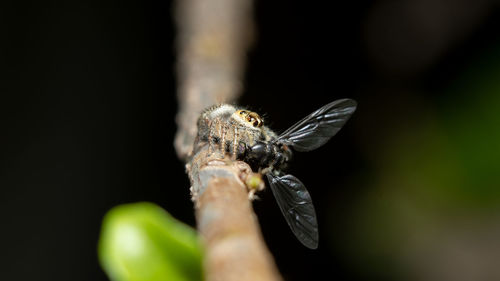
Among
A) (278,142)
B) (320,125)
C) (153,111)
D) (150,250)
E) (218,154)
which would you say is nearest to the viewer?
(218,154)

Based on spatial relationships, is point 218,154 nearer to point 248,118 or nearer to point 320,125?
point 248,118

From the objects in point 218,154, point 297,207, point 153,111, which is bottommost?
point 297,207

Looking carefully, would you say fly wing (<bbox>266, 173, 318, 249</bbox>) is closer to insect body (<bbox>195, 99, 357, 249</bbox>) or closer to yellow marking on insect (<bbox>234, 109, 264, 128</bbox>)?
insect body (<bbox>195, 99, 357, 249</bbox>)

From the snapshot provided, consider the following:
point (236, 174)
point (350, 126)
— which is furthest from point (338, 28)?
point (236, 174)

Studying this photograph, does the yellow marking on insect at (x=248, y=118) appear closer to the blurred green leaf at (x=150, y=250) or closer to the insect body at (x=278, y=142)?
the insect body at (x=278, y=142)

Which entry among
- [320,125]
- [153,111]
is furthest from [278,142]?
[153,111]

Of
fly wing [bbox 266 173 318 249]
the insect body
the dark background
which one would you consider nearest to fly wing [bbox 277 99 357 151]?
the insect body

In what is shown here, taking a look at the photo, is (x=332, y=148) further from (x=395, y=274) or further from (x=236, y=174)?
(x=236, y=174)
